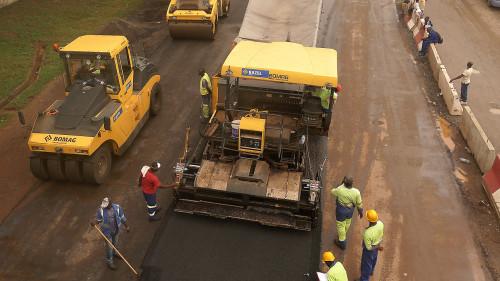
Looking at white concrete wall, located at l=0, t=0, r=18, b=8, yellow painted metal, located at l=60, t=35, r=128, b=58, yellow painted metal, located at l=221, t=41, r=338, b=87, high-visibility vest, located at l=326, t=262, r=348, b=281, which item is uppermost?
yellow painted metal, located at l=221, t=41, r=338, b=87

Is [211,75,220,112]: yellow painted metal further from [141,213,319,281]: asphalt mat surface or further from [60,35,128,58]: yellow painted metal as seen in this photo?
[141,213,319,281]: asphalt mat surface

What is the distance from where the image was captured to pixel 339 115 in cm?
1245

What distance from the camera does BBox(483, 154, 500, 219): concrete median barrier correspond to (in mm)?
8984

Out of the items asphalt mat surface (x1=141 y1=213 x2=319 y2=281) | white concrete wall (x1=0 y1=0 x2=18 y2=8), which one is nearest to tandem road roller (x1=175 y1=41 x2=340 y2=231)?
asphalt mat surface (x1=141 y1=213 x2=319 y2=281)

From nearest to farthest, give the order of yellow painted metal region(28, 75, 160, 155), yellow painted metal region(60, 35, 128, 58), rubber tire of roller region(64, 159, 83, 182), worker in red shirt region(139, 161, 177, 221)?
1. worker in red shirt region(139, 161, 177, 221)
2. yellow painted metal region(28, 75, 160, 155)
3. rubber tire of roller region(64, 159, 83, 182)
4. yellow painted metal region(60, 35, 128, 58)

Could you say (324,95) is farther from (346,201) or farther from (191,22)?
(191,22)

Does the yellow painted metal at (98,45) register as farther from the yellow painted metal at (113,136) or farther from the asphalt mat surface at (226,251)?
the asphalt mat surface at (226,251)

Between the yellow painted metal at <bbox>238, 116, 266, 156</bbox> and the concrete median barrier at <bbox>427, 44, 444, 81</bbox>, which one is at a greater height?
the yellow painted metal at <bbox>238, 116, 266, 156</bbox>

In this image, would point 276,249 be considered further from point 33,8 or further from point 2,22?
point 33,8

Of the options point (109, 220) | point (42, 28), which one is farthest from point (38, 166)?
point (42, 28)

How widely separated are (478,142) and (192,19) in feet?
36.5

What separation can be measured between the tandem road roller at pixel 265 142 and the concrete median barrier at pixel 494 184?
3905 mm

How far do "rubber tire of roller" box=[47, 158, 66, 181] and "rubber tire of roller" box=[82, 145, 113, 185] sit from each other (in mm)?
484

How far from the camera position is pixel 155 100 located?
12.0 meters
